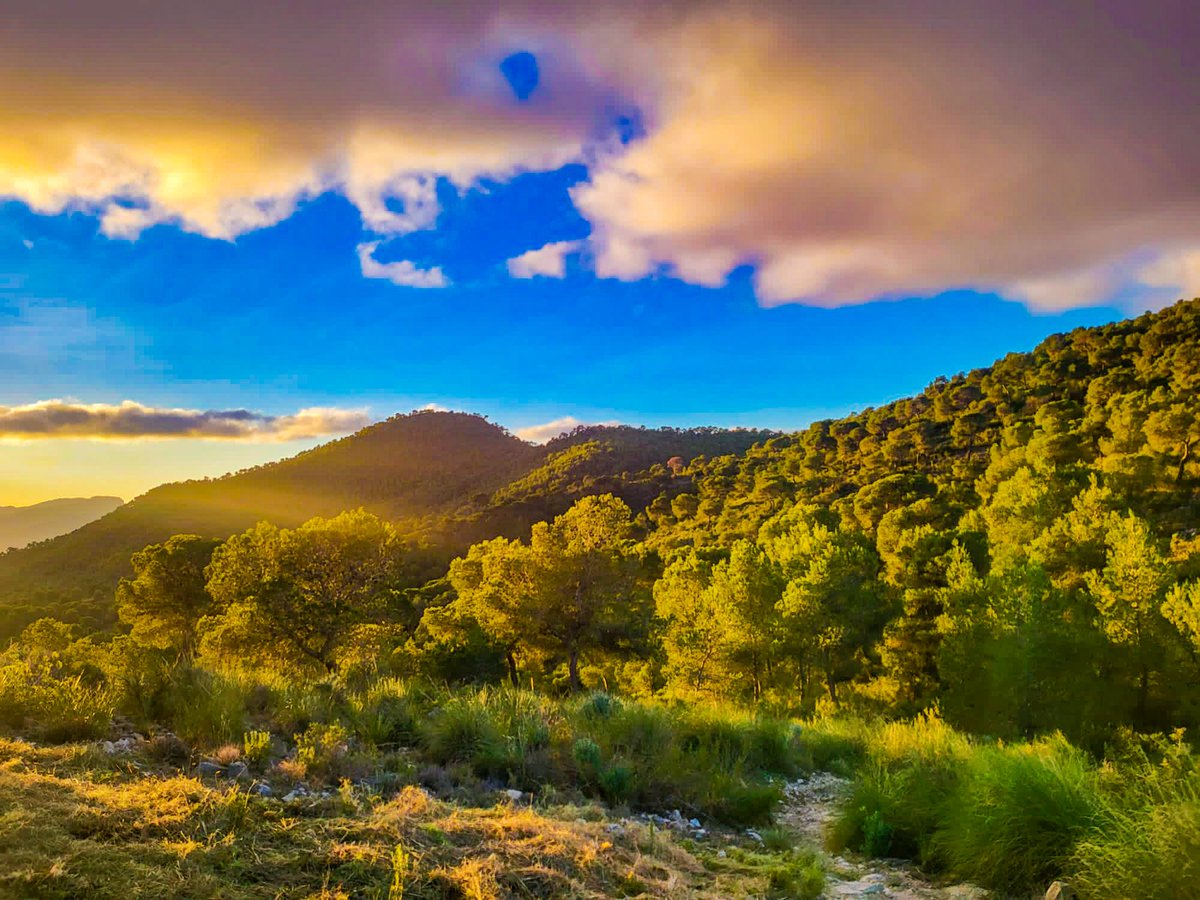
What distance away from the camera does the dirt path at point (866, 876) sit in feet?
16.8

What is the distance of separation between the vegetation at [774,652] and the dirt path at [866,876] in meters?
0.27

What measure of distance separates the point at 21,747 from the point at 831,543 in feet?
93.9

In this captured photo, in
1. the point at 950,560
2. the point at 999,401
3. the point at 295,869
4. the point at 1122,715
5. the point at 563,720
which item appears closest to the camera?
the point at 295,869

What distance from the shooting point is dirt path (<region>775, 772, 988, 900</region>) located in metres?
5.12

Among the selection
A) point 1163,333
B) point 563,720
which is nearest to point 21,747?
point 563,720

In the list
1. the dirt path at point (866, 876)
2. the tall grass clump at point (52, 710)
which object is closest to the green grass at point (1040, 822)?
the dirt path at point (866, 876)

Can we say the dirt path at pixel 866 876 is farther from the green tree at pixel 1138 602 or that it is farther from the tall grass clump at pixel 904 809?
the green tree at pixel 1138 602

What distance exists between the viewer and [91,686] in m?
7.29

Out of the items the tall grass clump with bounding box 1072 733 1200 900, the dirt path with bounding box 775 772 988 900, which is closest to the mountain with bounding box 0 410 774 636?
the dirt path with bounding box 775 772 988 900

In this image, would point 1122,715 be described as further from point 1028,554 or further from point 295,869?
point 295,869

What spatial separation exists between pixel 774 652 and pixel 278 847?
2642cm

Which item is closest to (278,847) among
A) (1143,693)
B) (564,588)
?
(1143,693)

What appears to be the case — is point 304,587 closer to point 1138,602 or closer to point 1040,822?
point 1040,822

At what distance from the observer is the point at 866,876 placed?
568 centimetres
